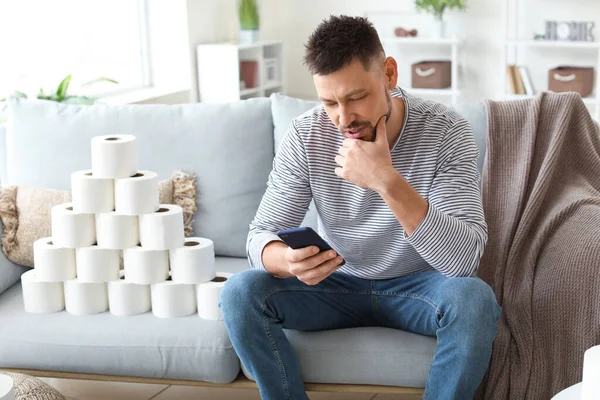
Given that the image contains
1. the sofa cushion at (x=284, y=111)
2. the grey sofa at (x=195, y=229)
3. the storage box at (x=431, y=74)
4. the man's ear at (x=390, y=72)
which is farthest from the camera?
the storage box at (x=431, y=74)

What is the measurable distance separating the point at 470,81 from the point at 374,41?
4.26 m

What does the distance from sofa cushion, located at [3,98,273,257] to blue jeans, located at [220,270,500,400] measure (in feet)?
1.84

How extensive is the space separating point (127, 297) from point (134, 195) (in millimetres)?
266

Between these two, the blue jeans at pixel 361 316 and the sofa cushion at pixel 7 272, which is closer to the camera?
the blue jeans at pixel 361 316

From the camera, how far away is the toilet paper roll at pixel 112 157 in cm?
223

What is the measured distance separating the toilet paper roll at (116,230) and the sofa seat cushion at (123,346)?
0.19 metres

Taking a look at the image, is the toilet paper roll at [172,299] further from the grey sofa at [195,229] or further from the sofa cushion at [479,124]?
the sofa cushion at [479,124]

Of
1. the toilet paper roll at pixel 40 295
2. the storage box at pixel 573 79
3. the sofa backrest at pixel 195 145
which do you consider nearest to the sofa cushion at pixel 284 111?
the sofa backrest at pixel 195 145

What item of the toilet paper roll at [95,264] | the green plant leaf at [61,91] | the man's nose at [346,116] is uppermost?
the man's nose at [346,116]

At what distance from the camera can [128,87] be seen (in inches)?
204

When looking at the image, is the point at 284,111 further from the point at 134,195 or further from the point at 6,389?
the point at 6,389

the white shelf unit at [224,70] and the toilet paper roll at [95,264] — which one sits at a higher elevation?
the white shelf unit at [224,70]

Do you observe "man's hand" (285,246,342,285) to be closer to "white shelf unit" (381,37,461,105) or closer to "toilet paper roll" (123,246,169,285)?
"toilet paper roll" (123,246,169,285)

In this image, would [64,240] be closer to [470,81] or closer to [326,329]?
[326,329]
